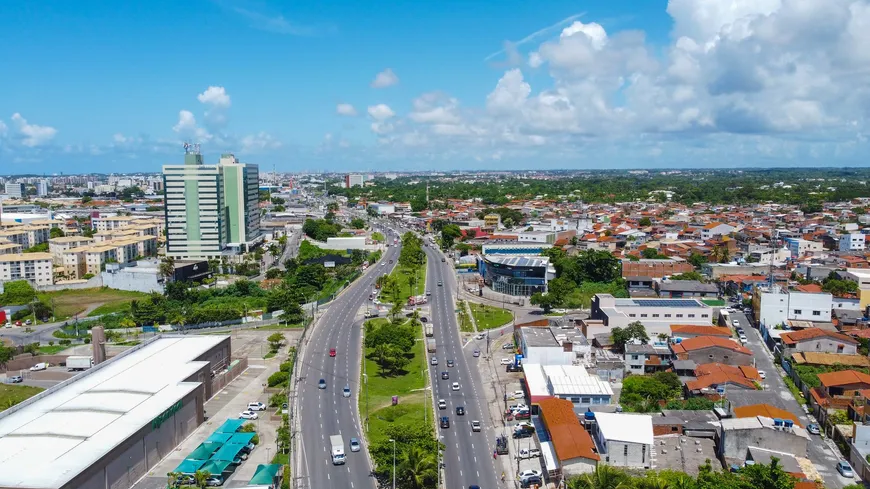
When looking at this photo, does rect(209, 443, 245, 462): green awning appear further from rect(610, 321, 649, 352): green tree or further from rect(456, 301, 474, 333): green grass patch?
rect(610, 321, 649, 352): green tree

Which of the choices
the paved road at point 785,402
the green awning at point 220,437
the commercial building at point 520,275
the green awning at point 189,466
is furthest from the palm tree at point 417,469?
the commercial building at point 520,275

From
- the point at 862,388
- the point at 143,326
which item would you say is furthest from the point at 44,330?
the point at 862,388

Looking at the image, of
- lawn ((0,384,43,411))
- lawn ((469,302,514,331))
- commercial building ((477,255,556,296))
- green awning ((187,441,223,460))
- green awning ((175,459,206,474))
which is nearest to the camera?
green awning ((175,459,206,474))

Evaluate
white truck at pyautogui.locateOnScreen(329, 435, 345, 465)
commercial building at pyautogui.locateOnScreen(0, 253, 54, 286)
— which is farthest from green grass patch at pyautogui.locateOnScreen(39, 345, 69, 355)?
white truck at pyautogui.locateOnScreen(329, 435, 345, 465)

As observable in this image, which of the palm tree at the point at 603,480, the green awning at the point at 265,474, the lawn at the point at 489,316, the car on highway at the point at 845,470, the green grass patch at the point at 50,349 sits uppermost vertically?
the palm tree at the point at 603,480

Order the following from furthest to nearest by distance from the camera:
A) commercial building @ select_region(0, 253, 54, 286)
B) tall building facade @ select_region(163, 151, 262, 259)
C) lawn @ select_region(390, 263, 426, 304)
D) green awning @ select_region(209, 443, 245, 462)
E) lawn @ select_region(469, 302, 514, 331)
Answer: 1. tall building facade @ select_region(163, 151, 262, 259)
2. commercial building @ select_region(0, 253, 54, 286)
3. lawn @ select_region(390, 263, 426, 304)
4. lawn @ select_region(469, 302, 514, 331)
5. green awning @ select_region(209, 443, 245, 462)

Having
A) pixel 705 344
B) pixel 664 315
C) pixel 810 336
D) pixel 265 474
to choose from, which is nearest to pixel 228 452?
pixel 265 474

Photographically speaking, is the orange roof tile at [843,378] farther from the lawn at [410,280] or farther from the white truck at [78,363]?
the white truck at [78,363]
